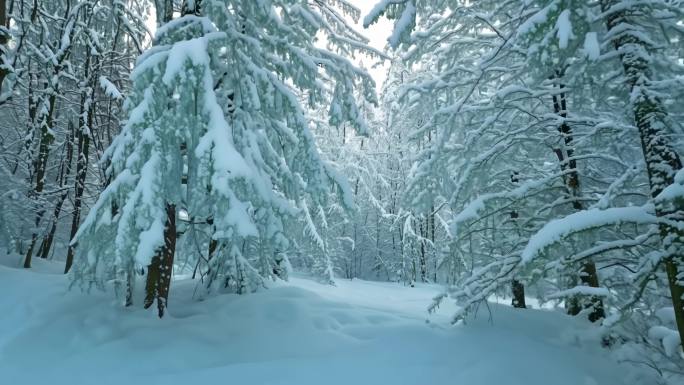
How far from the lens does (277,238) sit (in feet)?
15.6

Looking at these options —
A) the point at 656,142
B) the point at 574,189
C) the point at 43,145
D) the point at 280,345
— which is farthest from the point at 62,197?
the point at 656,142

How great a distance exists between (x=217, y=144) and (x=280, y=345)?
2.32 meters

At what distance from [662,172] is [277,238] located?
3.75 meters

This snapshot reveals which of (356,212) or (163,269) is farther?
(356,212)

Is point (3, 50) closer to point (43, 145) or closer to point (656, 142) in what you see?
point (43, 145)

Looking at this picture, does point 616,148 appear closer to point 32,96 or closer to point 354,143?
point 32,96

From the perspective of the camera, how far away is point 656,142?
3539 millimetres

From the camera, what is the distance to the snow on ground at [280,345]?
13.3 ft

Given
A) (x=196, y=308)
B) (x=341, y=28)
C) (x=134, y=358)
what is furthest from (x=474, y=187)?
(x=134, y=358)

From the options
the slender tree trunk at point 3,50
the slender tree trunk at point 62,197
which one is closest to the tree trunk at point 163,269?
the slender tree trunk at point 3,50

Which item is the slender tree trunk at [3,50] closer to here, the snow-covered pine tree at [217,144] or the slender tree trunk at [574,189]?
the snow-covered pine tree at [217,144]

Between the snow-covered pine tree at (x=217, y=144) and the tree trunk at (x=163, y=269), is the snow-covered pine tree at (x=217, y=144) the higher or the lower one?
the higher one

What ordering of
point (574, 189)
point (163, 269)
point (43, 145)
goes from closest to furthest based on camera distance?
point (574, 189), point (163, 269), point (43, 145)

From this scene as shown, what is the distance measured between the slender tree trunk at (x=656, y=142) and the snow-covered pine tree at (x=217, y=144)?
320 centimetres
